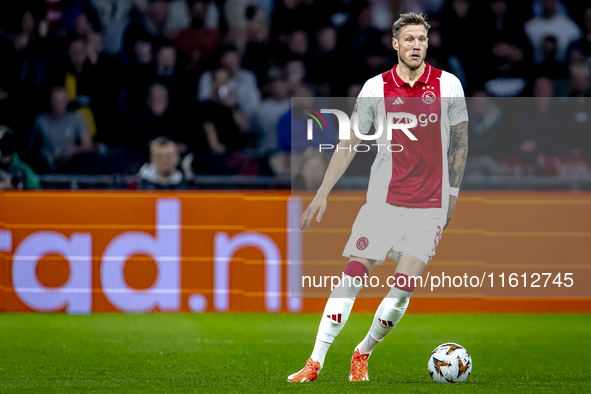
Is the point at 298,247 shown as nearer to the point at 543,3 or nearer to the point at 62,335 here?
the point at 62,335

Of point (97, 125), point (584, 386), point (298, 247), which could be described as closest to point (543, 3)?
point (298, 247)

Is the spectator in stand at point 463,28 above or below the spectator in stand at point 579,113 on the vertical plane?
above

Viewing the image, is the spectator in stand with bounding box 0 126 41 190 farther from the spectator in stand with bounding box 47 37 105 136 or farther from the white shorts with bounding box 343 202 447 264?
the white shorts with bounding box 343 202 447 264

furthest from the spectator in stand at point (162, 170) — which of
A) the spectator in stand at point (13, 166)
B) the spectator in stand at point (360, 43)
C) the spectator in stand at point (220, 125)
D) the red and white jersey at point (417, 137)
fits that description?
the red and white jersey at point (417, 137)

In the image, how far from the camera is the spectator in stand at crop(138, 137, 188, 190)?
333 inches

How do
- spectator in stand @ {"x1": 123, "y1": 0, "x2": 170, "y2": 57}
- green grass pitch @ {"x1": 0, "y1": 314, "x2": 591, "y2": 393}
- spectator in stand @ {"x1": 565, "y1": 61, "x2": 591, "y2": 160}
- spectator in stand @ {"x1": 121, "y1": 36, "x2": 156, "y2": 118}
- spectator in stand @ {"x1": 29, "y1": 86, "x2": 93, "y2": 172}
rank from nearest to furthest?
green grass pitch @ {"x1": 0, "y1": 314, "x2": 591, "y2": 393}, spectator in stand @ {"x1": 565, "y1": 61, "x2": 591, "y2": 160}, spectator in stand @ {"x1": 29, "y1": 86, "x2": 93, "y2": 172}, spectator in stand @ {"x1": 121, "y1": 36, "x2": 156, "y2": 118}, spectator in stand @ {"x1": 123, "y1": 0, "x2": 170, "y2": 57}

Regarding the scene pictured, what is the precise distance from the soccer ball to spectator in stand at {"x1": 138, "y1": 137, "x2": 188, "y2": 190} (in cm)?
425

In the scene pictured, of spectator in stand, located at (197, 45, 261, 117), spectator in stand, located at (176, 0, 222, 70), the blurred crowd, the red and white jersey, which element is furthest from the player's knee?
Answer: spectator in stand, located at (176, 0, 222, 70)

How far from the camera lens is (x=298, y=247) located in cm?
823

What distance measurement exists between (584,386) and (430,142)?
1.82 m

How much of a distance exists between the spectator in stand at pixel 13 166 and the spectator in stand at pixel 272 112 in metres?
2.61

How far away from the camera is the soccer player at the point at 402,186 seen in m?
5.07

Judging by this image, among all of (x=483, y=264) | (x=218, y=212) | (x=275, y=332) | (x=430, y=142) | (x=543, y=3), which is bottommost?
(x=275, y=332)

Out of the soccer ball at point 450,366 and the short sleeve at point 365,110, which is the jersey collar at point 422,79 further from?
the soccer ball at point 450,366
